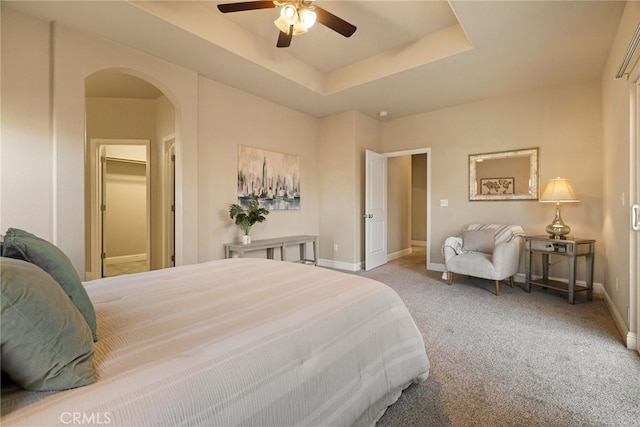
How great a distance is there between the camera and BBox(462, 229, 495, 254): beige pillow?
3.71 m

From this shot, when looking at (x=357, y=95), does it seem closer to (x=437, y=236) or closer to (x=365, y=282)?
(x=437, y=236)

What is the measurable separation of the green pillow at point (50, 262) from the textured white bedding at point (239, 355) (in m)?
0.12

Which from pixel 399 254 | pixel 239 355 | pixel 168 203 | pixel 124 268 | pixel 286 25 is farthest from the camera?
pixel 399 254

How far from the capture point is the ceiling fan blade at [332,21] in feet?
7.16

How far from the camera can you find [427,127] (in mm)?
4754

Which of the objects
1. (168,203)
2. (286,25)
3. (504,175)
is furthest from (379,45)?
(168,203)

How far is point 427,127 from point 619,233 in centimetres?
292

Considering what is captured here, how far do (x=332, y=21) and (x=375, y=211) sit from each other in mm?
3139

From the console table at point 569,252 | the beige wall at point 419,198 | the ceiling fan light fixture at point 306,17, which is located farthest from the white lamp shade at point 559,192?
the beige wall at point 419,198

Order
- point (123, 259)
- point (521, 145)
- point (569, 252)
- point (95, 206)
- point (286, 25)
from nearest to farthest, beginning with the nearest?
1. point (286, 25)
2. point (569, 252)
3. point (521, 145)
4. point (95, 206)
5. point (123, 259)

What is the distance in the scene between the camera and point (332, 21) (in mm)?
2287

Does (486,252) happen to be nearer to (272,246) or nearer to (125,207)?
(272,246)

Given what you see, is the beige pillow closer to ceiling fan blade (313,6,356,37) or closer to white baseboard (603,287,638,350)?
white baseboard (603,287,638,350)

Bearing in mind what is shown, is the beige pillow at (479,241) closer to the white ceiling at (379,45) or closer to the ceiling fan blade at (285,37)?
the white ceiling at (379,45)
